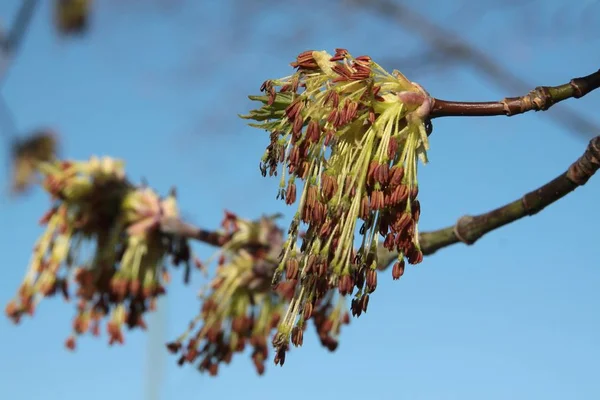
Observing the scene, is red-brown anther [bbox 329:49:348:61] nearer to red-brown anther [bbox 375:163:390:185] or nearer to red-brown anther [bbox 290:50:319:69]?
red-brown anther [bbox 290:50:319:69]

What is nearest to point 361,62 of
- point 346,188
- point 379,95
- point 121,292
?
point 379,95

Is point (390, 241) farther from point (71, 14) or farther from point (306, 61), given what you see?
point (71, 14)

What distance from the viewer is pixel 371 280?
2.29 m

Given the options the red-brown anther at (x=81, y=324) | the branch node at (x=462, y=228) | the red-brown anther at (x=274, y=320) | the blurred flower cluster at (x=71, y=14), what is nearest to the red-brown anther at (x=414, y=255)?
the branch node at (x=462, y=228)

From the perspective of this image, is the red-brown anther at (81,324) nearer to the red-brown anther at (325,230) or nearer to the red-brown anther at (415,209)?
the red-brown anther at (325,230)

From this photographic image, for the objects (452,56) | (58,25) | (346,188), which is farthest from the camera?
(58,25)

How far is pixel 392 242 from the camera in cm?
233

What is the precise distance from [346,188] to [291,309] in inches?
14.0

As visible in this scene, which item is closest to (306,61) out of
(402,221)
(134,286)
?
(402,221)

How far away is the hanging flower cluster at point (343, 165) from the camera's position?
2.29 meters

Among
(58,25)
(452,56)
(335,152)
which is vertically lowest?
(335,152)

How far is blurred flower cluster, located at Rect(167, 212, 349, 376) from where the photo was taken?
4.47m

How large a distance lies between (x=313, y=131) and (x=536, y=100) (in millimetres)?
568

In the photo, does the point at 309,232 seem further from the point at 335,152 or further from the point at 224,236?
the point at 224,236
